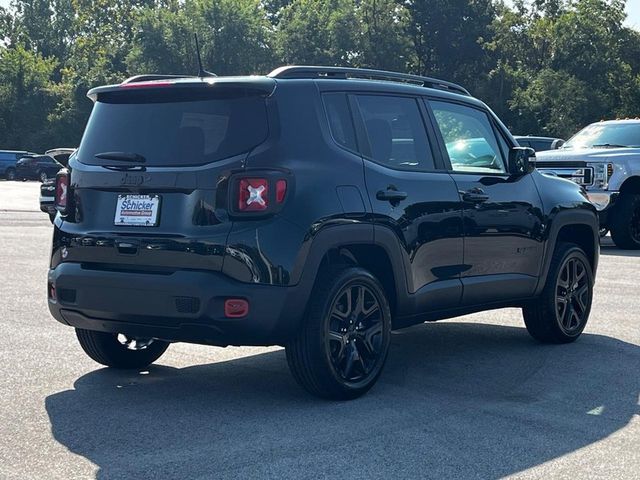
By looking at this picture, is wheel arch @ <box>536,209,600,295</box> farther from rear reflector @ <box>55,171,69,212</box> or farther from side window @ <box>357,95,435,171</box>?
rear reflector @ <box>55,171,69,212</box>

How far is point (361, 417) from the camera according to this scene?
5.88 m

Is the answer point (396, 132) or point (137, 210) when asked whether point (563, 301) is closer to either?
point (396, 132)

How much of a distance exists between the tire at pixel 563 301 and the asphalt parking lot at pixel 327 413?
0.43 feet

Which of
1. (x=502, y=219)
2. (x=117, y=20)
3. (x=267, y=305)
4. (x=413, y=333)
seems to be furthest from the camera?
(x=117, y=20)

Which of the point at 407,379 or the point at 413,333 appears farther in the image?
the point at 413,333

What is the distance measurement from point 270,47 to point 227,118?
226ft

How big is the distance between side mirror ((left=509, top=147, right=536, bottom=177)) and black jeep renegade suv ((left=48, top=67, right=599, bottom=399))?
0.56 m

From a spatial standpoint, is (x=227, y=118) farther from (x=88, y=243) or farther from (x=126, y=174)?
(x=88, y=243)

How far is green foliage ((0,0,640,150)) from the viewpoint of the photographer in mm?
56938

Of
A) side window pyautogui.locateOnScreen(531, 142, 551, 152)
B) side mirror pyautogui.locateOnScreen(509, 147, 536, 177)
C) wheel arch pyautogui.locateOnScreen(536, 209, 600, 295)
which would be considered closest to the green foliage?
side window pyautogui.locateOnScreen(531, 142, 551, 152)

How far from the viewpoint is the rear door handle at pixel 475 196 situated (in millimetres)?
7152

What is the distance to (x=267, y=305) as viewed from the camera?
5.74m

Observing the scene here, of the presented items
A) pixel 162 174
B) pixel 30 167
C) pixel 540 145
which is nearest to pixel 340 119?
pixel 162 174

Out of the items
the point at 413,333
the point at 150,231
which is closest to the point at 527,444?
the point at 150,231
